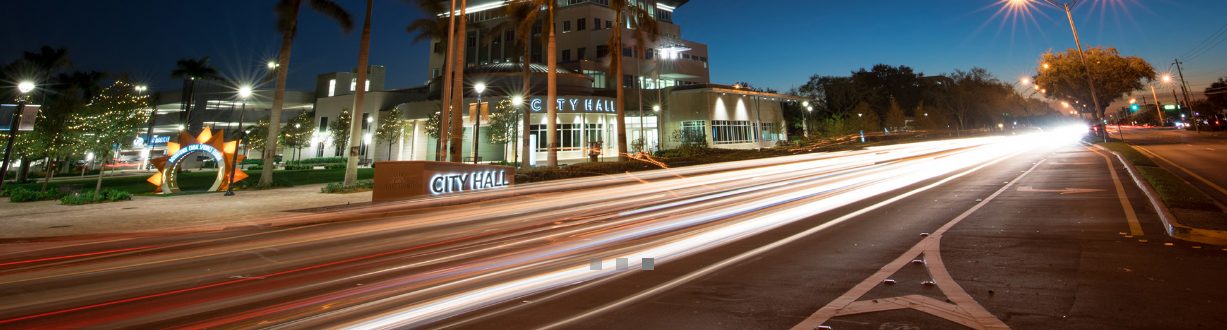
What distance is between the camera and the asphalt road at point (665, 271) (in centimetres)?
377

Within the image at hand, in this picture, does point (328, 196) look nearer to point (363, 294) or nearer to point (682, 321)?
point (363, 294)

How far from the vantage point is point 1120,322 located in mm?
3143

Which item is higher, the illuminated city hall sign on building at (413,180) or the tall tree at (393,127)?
the tall tree at (393,127)

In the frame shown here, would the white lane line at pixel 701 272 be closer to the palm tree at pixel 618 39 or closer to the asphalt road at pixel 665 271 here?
the asphalt road at pixel 665 271

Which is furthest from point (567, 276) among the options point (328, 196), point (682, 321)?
point (328, 196)

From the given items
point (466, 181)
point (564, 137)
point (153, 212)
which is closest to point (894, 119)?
point (564, 137)

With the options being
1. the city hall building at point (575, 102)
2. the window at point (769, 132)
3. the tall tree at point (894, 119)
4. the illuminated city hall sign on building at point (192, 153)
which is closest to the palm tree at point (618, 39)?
the city hall building at point (575, 102)

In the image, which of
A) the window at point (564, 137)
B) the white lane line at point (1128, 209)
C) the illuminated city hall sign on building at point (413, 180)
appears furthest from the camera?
the window at point (564, 137)

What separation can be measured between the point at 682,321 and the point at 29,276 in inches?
349

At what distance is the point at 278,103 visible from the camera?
21.8m

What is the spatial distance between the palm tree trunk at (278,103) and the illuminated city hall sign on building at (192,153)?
1.32 m

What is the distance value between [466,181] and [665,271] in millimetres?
12867

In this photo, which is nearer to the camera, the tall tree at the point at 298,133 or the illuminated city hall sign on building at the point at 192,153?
the illuminated city hall sign on building at the point at 192,153

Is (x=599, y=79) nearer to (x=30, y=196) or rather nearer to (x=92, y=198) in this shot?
(x=92, y=198)
